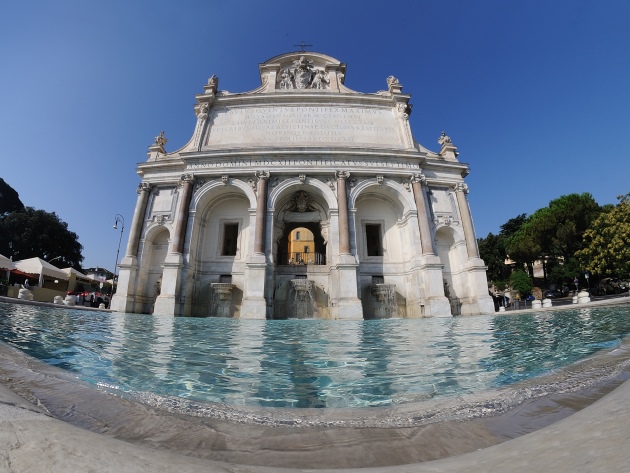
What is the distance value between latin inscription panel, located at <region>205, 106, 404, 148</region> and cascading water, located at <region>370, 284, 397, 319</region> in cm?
786

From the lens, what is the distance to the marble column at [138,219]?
16.4m

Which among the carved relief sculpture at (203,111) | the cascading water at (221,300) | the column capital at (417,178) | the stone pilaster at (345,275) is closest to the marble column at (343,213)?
the stone pilaster at (345,275)

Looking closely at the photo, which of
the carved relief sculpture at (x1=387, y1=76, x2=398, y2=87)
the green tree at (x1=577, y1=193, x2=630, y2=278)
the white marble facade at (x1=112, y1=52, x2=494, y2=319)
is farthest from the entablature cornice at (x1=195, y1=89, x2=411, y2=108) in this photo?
the green tree at (x1=577, y1=193, x2=630, y2=278)

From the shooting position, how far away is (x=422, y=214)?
637 inches

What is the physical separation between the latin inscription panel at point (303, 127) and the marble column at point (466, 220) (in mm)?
4057

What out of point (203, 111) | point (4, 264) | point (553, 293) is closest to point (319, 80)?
point (203, 111)

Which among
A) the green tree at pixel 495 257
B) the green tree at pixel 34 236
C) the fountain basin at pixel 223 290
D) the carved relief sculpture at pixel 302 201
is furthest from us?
the green tree at pixel 495 257

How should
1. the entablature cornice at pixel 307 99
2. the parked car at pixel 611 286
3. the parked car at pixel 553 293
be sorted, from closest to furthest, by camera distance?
1. the entablature cornice at pixel 307 99
2. the parked car at pixel 611 286
3. the parked car at pixel 553 293

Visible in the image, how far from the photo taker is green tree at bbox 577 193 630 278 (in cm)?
2109

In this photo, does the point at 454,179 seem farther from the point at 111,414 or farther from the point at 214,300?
the point at 111,414

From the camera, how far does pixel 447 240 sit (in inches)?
698

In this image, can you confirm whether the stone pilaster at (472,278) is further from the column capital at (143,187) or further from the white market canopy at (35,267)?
the white market canopy at (35,267)

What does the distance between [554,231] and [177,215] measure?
109ft

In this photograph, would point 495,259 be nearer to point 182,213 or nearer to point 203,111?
point 203,111
